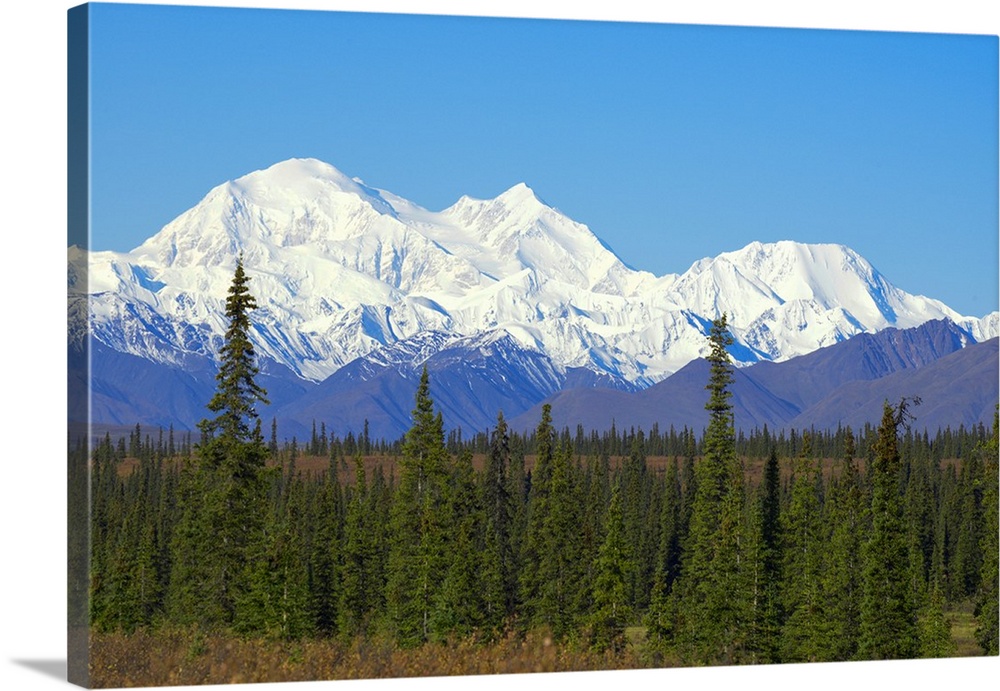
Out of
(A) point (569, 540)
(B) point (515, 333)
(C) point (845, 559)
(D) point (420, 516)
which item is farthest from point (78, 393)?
(C) point (845, 559)

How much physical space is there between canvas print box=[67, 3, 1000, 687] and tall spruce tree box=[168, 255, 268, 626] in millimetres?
77

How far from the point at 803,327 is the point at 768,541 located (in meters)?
4.47

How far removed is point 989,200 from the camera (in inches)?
1264

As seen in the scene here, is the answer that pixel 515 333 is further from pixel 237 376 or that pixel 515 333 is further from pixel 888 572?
pixel 888 572

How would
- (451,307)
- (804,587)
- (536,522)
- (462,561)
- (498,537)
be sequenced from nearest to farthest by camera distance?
1. (451,307)
2. (462,561)
3. (804,587)
4. (498,537)
5. (536,522)

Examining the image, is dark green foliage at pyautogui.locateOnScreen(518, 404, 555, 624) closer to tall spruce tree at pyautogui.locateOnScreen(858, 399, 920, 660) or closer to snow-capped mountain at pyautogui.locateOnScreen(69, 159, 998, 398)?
snow-capped mountain at pyautogui.locateOnScreen(69, 159, 998, 398)

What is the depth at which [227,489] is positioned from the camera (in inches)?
1244

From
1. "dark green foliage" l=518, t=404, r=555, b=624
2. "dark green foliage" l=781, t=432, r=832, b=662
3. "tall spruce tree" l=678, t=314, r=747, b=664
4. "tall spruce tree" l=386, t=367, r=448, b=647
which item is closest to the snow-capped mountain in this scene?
"tall spruce tree" l=678, t=314, r=747, b=664

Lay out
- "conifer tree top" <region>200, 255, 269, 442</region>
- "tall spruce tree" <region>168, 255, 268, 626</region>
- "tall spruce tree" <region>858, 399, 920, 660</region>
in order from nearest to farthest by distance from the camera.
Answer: "conifer tree top" <region>200, 255, 269, 442</region>
"tall spruce tree" <region>168, 255, 268, 626</region>
"tall spruce tree" <region>858, 399, 920, 660</region>

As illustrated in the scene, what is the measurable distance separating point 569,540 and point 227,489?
25.5 feet

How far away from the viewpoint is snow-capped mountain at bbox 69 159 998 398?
2898 cm

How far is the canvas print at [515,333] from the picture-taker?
89.8 ft

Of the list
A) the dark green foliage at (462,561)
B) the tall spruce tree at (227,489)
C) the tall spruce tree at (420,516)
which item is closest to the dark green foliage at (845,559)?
the dark green foliage at (462,561)

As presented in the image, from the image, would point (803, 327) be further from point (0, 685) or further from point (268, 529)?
point (0, 685)
